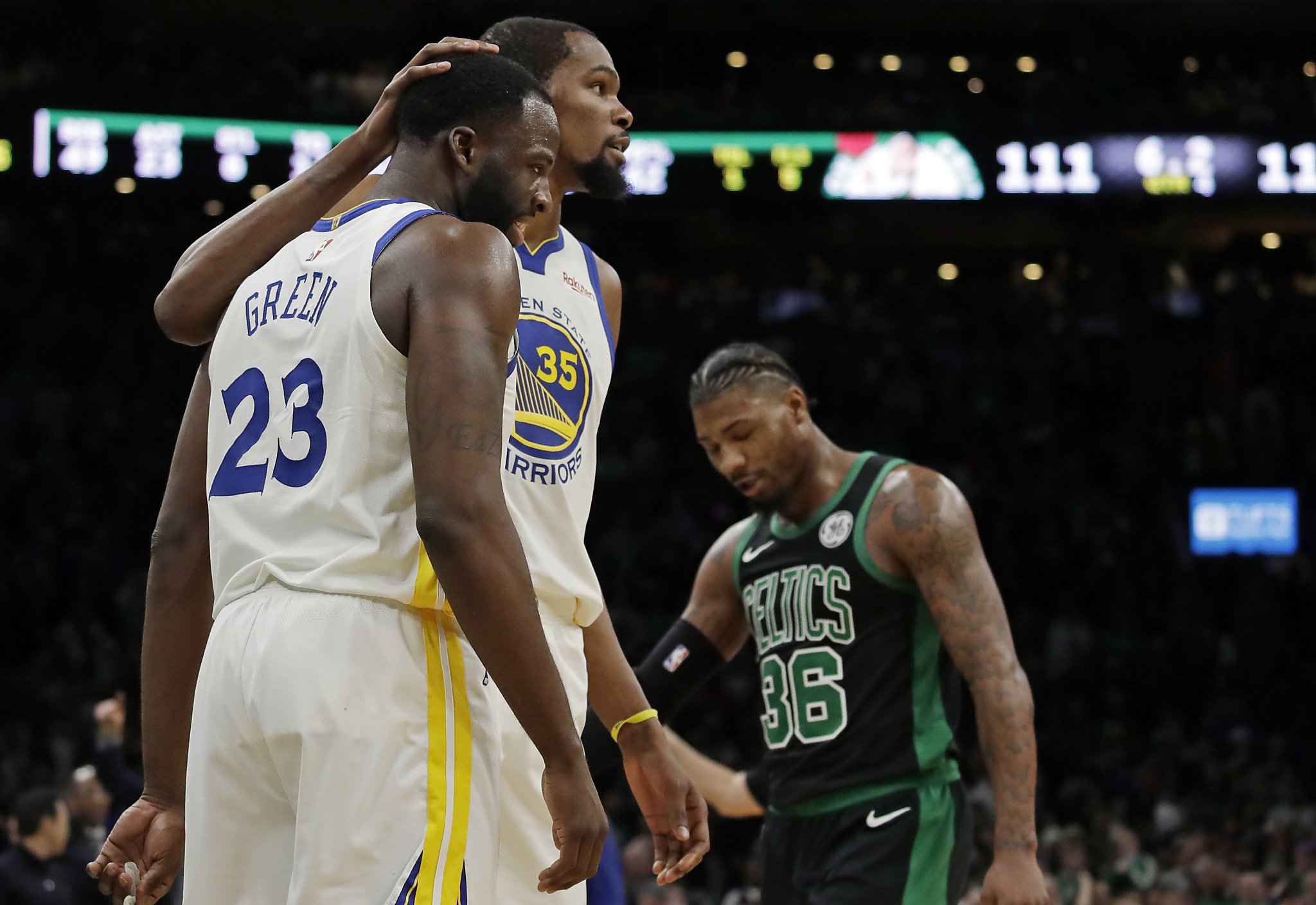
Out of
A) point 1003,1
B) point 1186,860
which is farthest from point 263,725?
point 1003,1

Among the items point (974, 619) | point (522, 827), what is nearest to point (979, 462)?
point (974, 619)

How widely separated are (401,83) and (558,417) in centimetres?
79

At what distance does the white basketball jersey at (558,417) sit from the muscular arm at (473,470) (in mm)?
380

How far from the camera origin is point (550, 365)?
3260mm

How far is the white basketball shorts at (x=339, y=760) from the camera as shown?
224 centimetres

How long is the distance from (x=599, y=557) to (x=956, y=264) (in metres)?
7.77

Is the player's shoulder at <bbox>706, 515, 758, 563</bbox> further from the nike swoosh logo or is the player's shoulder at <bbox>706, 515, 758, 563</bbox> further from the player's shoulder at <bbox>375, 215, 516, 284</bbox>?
the player's shoulder at <bbox>375, 215, 516, 284</bbox>

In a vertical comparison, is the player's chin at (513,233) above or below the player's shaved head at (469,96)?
below

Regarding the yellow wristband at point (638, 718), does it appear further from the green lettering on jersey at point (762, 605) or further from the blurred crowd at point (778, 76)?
the blurred crowd at point (778, 76)

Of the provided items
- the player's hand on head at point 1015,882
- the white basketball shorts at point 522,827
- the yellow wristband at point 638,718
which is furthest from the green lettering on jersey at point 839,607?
the white basketball shorts at point 522,827

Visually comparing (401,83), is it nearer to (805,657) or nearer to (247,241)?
(247,241)

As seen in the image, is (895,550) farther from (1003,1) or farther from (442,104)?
(1003,1)

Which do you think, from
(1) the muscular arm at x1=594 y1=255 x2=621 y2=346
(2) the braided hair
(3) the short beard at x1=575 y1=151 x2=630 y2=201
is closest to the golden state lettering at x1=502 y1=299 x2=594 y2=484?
(1) the muscular arm at x1=594 y1=255 x2=621 y2=346

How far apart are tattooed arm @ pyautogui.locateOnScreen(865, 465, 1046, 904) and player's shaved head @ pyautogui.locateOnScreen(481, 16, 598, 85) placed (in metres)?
1.56
